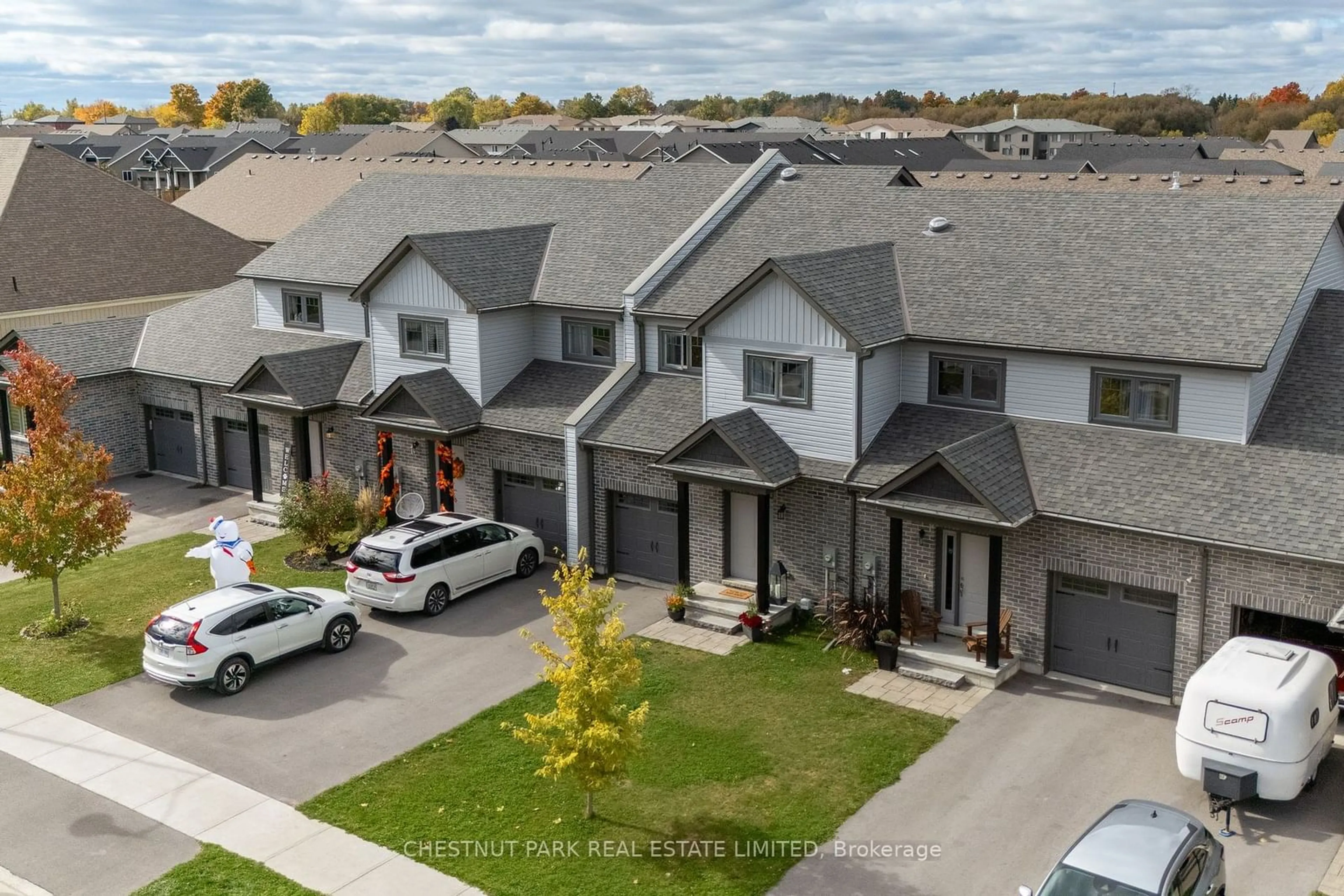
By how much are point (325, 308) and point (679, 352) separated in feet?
39.6

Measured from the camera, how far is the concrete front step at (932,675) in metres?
21.2

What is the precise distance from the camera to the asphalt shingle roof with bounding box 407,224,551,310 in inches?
1133

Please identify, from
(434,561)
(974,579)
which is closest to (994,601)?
(974,579)

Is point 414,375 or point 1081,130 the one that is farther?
point 1081,130

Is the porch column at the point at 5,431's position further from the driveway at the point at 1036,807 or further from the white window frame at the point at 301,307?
the driveway at the point at 1036,807

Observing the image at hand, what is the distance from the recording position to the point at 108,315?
139 feet

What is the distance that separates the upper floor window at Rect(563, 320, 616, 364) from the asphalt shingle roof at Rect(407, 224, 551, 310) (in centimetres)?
141

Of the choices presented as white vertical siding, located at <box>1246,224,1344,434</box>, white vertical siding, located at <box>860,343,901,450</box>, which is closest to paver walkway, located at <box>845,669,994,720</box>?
white vertical siding, located at <box>860,343,901,450</box>

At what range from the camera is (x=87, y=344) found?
36406mm

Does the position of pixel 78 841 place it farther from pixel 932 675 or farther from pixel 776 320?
pixel 776 320

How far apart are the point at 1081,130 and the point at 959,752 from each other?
161159mm

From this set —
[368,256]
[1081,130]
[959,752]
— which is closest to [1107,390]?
[959,752]

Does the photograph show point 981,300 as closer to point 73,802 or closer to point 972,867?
point 972,867

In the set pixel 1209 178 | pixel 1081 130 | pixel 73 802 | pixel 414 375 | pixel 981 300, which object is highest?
pixel 1081 130
